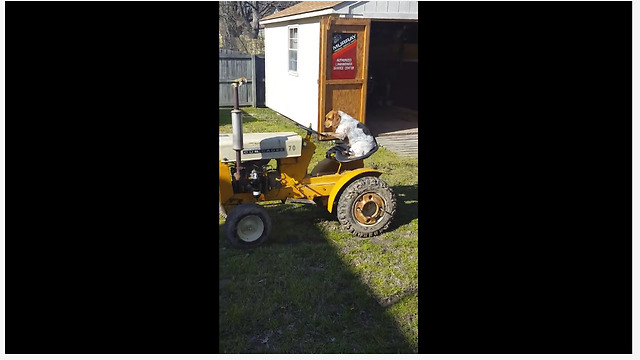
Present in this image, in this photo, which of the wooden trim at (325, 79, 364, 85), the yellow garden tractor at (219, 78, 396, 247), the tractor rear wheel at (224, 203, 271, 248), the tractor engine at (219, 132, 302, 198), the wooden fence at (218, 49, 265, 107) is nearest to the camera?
the tractor rear wheel at (224, 203, 271, 248)

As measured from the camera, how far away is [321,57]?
9.41 metres

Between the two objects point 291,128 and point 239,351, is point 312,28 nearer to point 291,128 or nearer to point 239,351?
point 291,128

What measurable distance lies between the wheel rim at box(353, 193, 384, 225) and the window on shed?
712 cm

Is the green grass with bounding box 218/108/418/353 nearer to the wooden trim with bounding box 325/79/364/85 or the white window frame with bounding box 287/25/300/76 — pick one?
the wooden trim with bounding box 325/79/364/85

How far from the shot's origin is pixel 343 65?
31.4ft

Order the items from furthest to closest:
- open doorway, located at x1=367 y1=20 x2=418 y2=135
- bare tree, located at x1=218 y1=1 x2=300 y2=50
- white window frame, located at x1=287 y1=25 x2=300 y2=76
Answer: bare tree, located at x1=218 y1=1 x2=300 y2=50, open doorway, located at x1=367 y1=20 x2=418 y2=135, white window frame, located at x1=287 y1=25 x2=300 y2=76

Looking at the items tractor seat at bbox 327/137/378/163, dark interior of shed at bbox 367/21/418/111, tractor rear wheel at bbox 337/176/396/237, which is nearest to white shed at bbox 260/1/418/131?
dark interior of shed at bbox 367/21/418/111

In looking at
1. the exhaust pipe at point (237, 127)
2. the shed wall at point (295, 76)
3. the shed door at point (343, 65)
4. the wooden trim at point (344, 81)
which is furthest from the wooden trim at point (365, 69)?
the exhaust pipe at point (237, 127)

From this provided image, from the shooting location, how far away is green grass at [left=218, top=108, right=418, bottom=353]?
132 inches

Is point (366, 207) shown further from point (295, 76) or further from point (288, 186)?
point (295, 76)

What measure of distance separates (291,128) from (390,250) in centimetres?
682

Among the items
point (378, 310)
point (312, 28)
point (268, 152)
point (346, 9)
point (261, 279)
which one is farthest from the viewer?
point (312, 28)

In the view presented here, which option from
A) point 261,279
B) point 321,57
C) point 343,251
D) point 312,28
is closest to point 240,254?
point 261,279

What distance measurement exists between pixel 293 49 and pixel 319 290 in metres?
8.68
